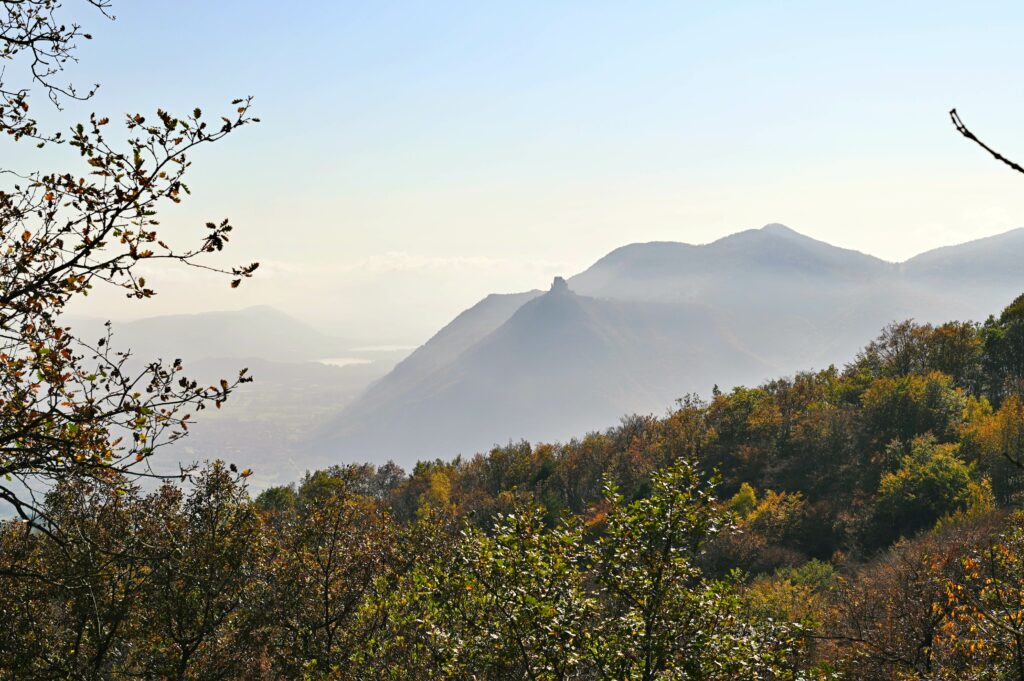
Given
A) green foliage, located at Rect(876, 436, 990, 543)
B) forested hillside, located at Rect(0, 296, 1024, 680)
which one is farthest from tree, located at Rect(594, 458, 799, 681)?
green foliage, located at Rect(876, 436, 990, 543)

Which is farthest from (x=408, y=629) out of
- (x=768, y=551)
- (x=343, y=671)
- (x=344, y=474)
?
(x=768, y=551)

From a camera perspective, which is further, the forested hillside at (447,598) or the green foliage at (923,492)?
the green foliage at (923,492)

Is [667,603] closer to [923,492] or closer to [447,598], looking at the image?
[447,598]

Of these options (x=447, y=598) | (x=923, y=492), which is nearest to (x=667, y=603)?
(x=447, y=598)

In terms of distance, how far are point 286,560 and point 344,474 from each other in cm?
353

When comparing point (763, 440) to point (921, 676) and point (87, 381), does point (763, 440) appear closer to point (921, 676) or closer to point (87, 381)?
point (921, 676)

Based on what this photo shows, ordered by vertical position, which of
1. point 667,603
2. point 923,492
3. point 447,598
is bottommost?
point 923,492

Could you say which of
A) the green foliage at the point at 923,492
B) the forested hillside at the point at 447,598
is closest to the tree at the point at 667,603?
the forested hillside at the point at 447,598

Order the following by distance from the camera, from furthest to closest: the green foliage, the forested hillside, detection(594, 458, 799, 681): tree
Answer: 1. the green foliage
2. the forested hillside
3. detection(594, 458, 799, 681): tree

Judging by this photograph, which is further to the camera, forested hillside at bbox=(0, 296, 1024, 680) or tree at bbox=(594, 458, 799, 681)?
forested hillside at bbox=(0, 296, 1024, 680)

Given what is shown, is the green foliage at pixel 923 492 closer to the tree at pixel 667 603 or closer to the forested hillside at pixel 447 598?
the forested hillside at pixel 447 598

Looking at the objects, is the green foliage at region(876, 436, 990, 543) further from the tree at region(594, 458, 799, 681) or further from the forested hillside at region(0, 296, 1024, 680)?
Result: the tree at region(594, 458, 799, 681)

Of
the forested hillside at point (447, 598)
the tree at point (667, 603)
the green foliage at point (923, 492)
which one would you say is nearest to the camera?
the tree at point (667, 603)

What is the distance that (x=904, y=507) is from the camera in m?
61.4
